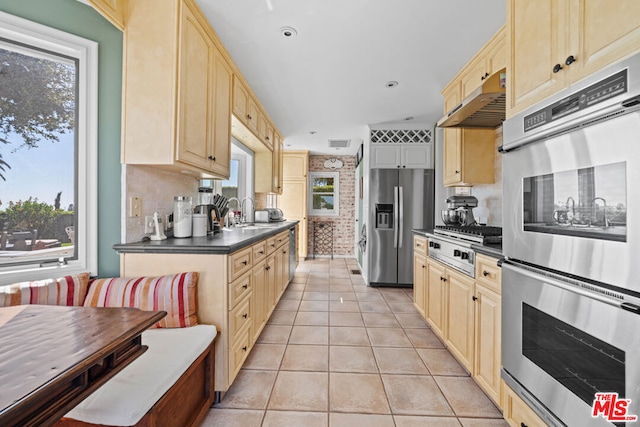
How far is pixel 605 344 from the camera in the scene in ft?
2.87

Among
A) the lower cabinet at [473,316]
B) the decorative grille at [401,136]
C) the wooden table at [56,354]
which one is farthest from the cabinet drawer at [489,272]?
the decorative grille at [401,136]

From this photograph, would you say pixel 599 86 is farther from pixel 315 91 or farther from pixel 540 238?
pixel 315 91

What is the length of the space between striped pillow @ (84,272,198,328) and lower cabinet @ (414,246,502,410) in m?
1.67

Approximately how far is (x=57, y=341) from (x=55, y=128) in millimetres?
1433

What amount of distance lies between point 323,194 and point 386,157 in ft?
8.45

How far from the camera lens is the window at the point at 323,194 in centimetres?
647

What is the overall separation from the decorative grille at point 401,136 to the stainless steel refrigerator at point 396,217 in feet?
1.52

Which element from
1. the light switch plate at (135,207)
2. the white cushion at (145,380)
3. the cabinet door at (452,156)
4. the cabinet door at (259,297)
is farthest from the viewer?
the cabinet door at (452,156)

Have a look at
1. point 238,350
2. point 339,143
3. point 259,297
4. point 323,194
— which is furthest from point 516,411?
point 323,194

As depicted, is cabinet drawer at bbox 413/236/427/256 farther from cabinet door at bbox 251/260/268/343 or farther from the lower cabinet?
cabinet door at bbox 251/260/268/343

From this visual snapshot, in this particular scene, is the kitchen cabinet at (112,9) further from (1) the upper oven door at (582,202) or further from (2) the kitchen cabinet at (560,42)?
(1) the upper oven door at (582,202)

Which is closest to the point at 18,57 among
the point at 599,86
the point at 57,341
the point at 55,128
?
the point at 55,128

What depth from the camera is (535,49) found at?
3.98 feet

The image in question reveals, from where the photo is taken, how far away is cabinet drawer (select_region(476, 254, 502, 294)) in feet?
4.77
